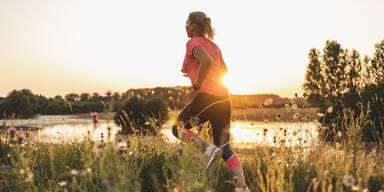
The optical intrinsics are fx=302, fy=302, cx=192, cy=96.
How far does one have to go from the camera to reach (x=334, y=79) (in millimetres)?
30984

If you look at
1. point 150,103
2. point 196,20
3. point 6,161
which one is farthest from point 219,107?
point 150,103

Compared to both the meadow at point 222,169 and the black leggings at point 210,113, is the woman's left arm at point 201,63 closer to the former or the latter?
the black leggings at point 210,113

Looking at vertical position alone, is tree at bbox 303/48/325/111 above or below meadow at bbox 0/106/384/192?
above

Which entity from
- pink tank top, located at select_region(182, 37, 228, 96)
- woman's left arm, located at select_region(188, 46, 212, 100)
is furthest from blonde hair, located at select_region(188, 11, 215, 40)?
woman's left arm, located at select_region(188, 46, 212, 100)

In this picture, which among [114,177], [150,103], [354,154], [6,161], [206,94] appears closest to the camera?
[114,177]

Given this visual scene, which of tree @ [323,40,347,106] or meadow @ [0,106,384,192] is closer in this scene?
meadow @ [0,106,384,192]

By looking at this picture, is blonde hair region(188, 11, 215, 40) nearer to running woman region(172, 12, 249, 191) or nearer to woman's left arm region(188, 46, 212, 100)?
running woman region(172, 12, 249, 191)

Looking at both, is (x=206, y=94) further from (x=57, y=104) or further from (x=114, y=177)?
(x=57, y=104)

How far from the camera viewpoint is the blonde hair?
113 inches

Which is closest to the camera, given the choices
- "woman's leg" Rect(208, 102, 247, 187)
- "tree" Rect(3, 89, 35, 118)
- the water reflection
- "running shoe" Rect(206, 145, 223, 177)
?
the water reflection

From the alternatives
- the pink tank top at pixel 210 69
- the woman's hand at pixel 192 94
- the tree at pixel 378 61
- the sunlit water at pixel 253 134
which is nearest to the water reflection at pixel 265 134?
the sunlit water at pixel 253 134

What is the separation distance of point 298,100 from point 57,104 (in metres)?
29.0

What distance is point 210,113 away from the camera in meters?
2.77

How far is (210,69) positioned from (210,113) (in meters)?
0.40
